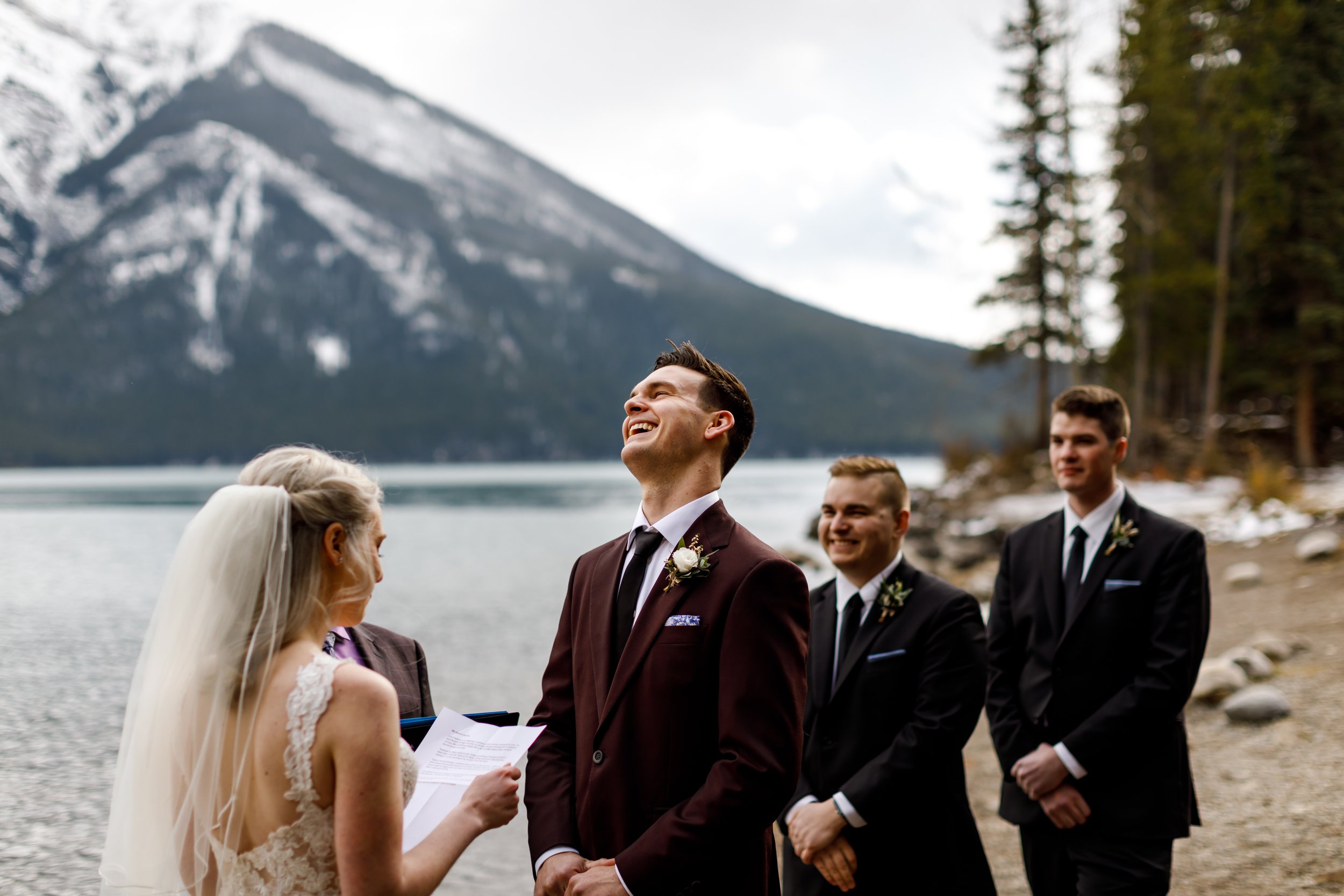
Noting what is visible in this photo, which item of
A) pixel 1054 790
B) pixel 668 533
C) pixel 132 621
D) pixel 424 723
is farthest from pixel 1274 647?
pixel 132 621

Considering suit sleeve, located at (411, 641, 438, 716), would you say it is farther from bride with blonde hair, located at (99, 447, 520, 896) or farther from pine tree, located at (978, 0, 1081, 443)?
pine tree, located at (978, 0, 1081, 443)

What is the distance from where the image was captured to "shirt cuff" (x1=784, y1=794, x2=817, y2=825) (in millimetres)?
3521

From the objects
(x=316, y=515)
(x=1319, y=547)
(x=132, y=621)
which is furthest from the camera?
(x=132, y=621)

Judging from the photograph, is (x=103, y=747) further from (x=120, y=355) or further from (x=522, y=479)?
(x=120, y=355)

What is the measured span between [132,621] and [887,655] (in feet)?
73.6

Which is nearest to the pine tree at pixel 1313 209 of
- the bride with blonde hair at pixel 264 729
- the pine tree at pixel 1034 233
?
the pine tree at pixel 1034 233

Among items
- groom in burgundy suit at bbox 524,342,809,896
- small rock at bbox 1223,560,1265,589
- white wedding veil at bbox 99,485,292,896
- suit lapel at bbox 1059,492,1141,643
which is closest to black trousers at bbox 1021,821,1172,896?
suit lapel at bbox 1059,492,1141,643

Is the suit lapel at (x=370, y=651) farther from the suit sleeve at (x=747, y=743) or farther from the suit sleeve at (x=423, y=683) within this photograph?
the suit sleeve at (x=747, y=743)

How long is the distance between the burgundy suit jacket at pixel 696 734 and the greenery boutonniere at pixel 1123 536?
1716 mm

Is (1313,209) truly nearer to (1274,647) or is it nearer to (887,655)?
(1274,647)

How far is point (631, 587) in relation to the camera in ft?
9.04

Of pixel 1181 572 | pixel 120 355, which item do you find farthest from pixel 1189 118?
pixel 120 355

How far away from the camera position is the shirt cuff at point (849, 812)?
3.38m

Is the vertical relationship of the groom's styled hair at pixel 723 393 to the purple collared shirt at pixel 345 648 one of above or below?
above
